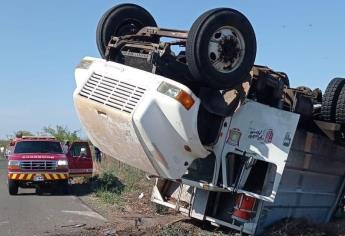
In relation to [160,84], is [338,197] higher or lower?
lower

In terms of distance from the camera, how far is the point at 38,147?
17641mm

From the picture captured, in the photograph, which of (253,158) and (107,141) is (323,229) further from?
(107,141)

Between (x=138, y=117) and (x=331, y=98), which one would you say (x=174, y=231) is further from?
(x=331, y=98)

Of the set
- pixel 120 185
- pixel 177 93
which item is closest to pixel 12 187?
pixel 120 185

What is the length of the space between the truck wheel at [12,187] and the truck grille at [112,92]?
31.5 ft

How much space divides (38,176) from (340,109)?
10.8m

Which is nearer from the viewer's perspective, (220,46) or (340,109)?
(220,46)

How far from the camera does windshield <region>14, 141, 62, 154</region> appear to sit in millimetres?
17344

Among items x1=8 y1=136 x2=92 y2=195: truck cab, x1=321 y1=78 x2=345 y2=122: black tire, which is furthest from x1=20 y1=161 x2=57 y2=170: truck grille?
x1=321 y1=78 x2=345 y2=122: black tire

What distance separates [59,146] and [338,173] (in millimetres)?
10349

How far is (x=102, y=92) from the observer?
292 inches

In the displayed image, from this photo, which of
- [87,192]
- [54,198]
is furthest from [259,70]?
[87,192]

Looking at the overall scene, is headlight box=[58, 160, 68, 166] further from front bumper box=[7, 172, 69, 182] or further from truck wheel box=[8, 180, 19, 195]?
truck wheel box=[8, 180, 19, 195]

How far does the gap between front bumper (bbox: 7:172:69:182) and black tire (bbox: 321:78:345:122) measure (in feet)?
33.7
